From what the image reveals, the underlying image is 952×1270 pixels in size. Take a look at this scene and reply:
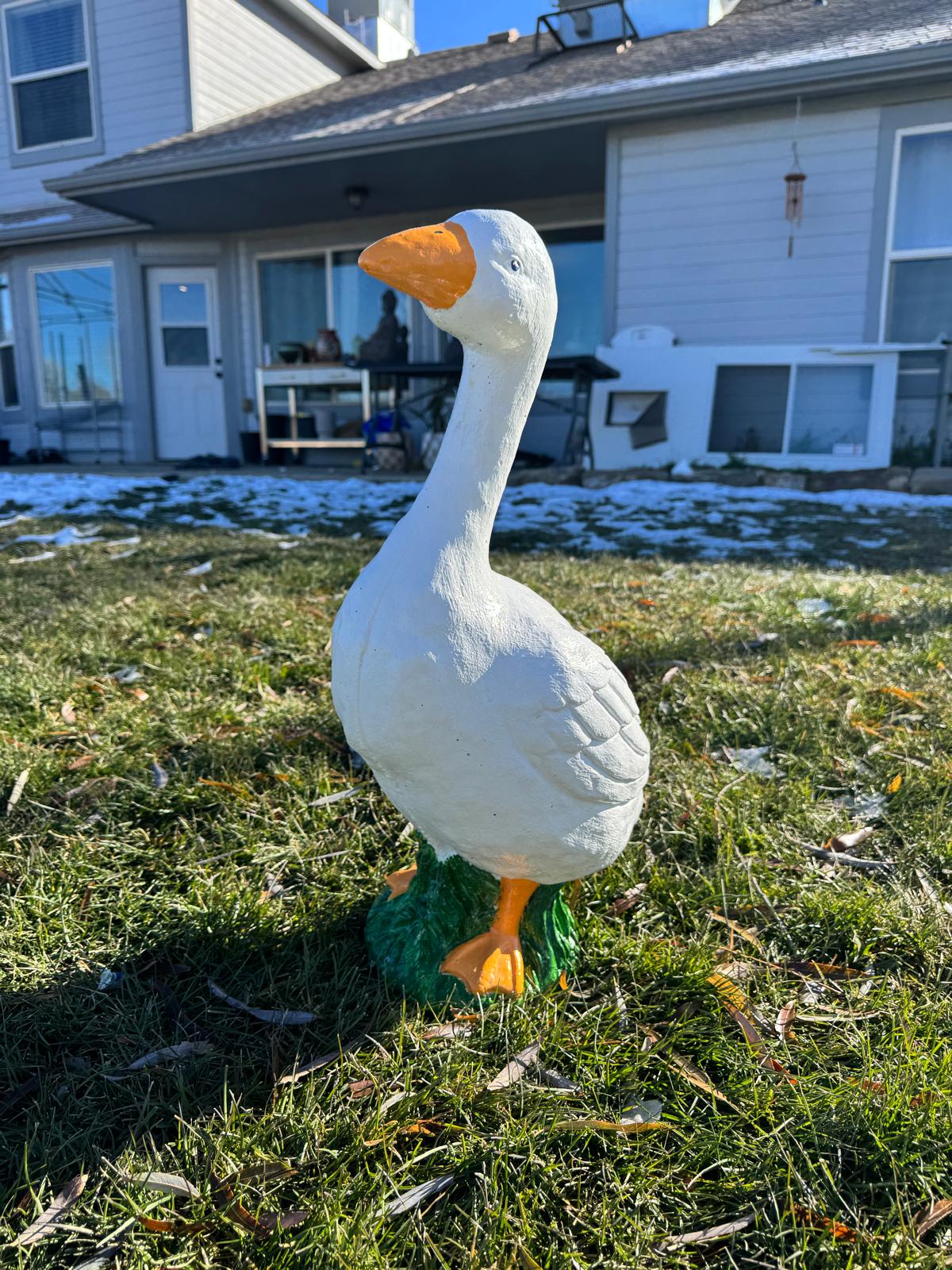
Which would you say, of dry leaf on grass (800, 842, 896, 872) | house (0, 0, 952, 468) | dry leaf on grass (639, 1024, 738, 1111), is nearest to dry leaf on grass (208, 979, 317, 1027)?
dry leaf on grass (639, 1024, 738, 1111)

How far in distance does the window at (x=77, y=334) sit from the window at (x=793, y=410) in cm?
867

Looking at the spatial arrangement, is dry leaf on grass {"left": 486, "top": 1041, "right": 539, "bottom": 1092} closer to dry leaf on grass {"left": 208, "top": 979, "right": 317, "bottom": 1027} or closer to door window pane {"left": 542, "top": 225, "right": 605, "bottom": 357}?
dry leaf on grass {"left": 208, "top": 979, "right": 317, "bottom": 1027}

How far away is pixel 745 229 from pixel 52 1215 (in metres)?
8.94

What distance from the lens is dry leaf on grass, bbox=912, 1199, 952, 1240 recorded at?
0.98m

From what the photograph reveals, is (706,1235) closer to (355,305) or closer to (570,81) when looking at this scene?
(570,81)

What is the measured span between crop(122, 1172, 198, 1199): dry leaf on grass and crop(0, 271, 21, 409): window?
1365 centimetres

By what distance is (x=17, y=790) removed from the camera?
189 centimetres

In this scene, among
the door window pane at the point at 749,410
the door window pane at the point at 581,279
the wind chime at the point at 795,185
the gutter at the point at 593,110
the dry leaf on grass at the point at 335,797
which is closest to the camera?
the dry leaf on grass at the point at 335,797

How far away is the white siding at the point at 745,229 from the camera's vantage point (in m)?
7.53

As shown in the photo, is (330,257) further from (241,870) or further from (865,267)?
(241,870)

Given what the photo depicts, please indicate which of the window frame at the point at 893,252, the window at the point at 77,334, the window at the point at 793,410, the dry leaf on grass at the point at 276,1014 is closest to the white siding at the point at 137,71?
the window at the point at 77,334

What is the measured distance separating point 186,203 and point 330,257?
6.37 feet

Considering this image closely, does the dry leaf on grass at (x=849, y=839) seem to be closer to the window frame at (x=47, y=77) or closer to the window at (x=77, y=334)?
the window at (x=77, y=334)

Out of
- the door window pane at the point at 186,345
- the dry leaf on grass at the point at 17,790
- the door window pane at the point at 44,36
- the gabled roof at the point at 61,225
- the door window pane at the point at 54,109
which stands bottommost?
the dry leaf on grass at the point at 17,790
